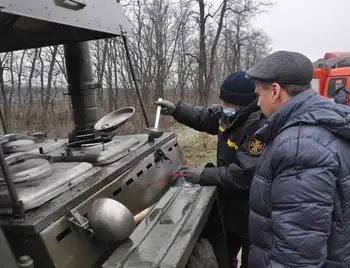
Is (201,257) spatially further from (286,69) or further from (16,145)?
(16,145)

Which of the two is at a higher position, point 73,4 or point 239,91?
point 73,4

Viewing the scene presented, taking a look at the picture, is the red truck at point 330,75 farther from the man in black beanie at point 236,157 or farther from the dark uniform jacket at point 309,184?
the dark uniform jacket at point 309,184

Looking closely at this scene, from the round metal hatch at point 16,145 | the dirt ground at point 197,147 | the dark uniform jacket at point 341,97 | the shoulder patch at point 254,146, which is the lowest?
the dirt ground at point 197,147

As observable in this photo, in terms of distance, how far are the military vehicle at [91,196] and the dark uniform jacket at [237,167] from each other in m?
0.18

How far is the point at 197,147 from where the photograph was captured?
10.4 meters

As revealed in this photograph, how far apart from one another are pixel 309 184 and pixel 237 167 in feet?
3.80

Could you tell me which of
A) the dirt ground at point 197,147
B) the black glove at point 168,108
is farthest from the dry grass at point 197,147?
the black glove at point 168,108

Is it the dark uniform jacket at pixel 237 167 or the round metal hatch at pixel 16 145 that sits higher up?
the round metal hatch at pixel 16 145

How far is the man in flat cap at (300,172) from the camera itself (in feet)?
4.75

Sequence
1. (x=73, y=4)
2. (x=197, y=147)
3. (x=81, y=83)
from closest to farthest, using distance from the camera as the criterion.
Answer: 1. (x=73, y=4)
2. (x=81, y=83)
3. (x=197, y=147)

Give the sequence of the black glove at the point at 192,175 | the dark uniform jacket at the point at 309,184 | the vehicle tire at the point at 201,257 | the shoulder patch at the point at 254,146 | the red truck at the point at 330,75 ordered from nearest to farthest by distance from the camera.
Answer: the dark uniform jacket at the point at 309,184
the vehicle tire at the point at 201,257
the shoulder patch at the point at 254,146
the black glove at the point at 192,175
the red truck at the point at 330,75

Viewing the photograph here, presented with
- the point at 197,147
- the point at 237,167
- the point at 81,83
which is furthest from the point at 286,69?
the point at 197,147

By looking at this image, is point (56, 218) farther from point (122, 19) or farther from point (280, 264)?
point (122, 19)

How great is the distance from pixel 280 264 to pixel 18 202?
3.94ft
